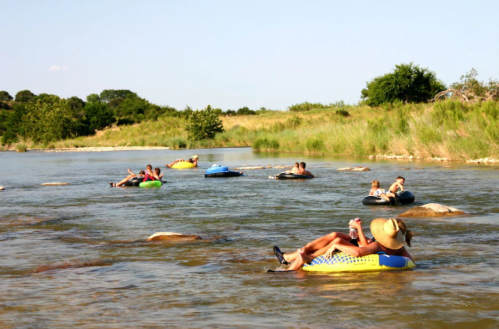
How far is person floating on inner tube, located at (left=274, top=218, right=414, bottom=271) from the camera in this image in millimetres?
9109

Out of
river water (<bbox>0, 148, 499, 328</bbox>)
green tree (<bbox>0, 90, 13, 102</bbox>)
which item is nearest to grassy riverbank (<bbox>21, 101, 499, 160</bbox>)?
river water (<bbox>0, 148, 499, 328</bbox>)

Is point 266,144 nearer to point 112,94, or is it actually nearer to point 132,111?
point 132,111

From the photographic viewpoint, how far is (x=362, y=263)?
30.5 ft

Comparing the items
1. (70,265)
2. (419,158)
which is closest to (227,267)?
(70,265)

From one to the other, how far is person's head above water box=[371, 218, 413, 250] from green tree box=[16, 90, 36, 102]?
466 feet

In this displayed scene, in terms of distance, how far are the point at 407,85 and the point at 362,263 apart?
187ft

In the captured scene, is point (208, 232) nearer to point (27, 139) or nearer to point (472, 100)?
point (472, 100)

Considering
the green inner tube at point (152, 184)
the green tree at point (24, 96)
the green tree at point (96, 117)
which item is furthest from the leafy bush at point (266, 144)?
the green tree at point (24, 96)

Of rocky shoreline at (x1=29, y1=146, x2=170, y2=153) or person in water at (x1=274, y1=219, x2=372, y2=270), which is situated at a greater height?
rocky shoreline at (x1=29, y1=146, x2=170, y2=153)

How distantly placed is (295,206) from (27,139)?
73871 millimetres

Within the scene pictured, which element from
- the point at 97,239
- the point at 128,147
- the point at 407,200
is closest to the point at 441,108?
the point at 407,200

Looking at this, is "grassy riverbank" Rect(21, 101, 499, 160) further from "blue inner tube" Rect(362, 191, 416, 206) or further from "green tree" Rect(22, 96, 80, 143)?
"green tree" Rect(22, 96, 80, 143)

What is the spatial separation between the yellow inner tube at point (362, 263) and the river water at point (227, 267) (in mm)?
132

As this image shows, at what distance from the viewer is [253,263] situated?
408 inches
